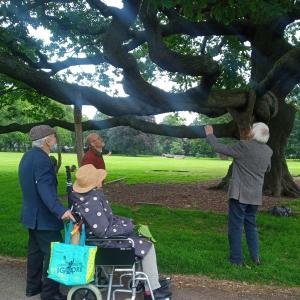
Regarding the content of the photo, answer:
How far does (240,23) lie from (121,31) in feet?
24.8

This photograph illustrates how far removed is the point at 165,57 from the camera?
30.3ft

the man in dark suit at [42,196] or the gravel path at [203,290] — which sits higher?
the man in dark suit at [42,196]

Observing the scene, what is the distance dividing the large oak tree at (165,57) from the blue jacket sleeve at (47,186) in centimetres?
310

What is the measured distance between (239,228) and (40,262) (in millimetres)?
2721

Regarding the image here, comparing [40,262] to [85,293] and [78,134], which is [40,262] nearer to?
[85,293]

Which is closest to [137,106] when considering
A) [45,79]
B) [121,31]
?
[45,79]

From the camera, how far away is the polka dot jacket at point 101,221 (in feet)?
16.2

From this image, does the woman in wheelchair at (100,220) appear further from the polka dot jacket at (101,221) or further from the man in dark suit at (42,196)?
the man in dark suit at (42,196)

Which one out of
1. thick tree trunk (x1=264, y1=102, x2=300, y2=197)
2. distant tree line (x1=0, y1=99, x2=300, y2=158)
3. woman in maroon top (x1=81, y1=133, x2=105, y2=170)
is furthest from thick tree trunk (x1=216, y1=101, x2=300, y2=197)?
distant tree line (x1=0, y1=99, x2=300, y2=158)

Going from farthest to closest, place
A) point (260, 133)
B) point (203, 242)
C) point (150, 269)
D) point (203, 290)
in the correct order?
point (203, 242) < point (260, 133) < point (203, 290) < point (150, 269)

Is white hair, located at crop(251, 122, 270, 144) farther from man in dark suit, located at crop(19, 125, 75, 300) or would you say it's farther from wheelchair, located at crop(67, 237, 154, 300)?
man in dark suit, located at crop(19, 125, 75, 300)

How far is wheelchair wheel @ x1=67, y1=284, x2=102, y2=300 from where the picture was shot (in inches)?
193

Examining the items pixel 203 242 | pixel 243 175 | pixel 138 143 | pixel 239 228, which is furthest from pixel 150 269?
pixel 138 143

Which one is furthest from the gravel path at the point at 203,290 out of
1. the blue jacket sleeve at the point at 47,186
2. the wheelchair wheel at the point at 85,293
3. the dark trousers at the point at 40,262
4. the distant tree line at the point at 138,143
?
the distant tree line at the point at 138,143
